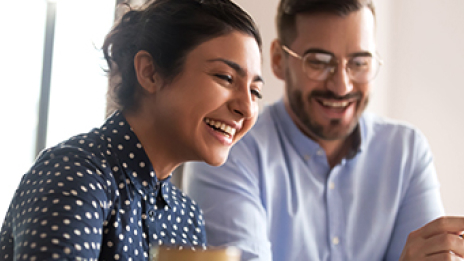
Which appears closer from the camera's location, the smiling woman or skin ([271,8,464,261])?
the smiling woman

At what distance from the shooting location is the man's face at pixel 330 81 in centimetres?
177

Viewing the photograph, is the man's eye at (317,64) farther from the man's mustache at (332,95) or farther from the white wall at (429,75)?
the white wall at (429,75)

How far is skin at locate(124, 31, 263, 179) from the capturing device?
1146 mm

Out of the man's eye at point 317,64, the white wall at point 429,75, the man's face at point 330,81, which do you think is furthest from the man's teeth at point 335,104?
the white wall at point 429,75

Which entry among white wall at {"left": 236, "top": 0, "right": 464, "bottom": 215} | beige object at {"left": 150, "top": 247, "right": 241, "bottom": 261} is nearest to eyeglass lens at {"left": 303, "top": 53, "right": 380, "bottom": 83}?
white wall at {"left": 236, "top": 0, "right": 464, "bottom": 215}

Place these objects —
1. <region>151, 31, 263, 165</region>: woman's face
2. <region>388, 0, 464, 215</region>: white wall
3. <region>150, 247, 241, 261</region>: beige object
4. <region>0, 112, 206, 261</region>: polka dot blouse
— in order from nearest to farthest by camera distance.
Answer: <region>150, 247, 241, 261</region>: beige object, <region>0, 112, 206, 261</region>: polka dot blouse, <region>151, 31, 263, 165</region>: woman's face, <region>388, 0, 464, 215</region>: white wall

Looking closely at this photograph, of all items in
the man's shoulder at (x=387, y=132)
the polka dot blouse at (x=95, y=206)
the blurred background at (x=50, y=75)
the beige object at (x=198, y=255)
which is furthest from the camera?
the blurred background at (x=50, y=75)

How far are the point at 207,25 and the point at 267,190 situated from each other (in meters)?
0.74

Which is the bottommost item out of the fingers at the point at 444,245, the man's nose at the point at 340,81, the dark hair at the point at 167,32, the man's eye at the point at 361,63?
the fingers at the point at 444,245

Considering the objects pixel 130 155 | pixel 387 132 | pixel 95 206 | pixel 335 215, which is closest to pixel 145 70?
pixel 130 155

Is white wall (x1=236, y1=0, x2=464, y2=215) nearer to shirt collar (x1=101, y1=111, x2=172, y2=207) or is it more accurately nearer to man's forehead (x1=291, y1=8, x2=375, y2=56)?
man's forehead (x1=291, y1=8, x2=375, y2=56)

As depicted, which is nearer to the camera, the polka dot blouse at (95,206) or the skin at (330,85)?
the polka dot blouse at (95,206)

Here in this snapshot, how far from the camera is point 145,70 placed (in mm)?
1200

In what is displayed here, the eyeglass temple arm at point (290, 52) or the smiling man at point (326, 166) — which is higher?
the eyeglass temple arm at point (290, 52)
